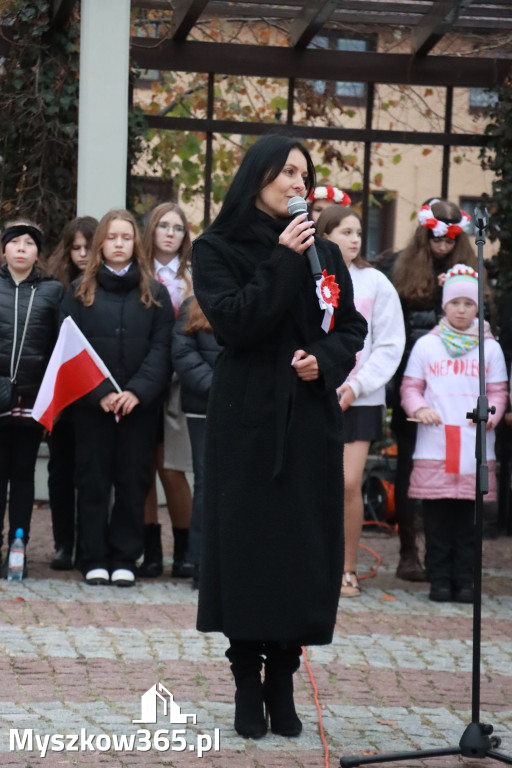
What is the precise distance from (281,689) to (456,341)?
11.1 feet

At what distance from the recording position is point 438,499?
7.71 meters

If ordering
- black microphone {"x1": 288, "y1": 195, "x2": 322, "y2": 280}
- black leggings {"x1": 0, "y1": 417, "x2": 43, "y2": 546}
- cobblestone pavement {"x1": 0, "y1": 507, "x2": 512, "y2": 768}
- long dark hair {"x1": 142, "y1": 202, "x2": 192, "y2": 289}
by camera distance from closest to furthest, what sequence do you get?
1. black microphone {"x1": 288, "y1": 195, "x2": 322, "y2": 280}
2. cobblestone pavement {"x1": 0, "y1": 507, "x2": 512, "y2": 768}
3. black leggings {"x1": 0, "y1": 417, "x2": 43, "y2": 546}
4. long dark hair {"x1": 142, "y1": 202, "x2": 192, "y2": 289}

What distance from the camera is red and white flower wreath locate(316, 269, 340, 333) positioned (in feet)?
15.0

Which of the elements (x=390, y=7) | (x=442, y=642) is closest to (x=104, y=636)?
(x=442, y=642)

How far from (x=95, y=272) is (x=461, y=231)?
2.15m

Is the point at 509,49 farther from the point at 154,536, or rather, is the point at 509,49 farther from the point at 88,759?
the point at 88,759

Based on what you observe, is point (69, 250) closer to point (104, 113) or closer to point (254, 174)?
point (104, 113)

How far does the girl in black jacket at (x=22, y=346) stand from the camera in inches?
302

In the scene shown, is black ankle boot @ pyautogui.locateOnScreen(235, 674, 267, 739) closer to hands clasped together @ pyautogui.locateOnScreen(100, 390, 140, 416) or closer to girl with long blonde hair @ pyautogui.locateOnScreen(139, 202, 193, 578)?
hands clasped together @ pyautogui.locateOnScreen(100, 390, 140, 416)

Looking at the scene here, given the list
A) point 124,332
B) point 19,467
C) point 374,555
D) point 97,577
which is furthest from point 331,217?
point 374,555

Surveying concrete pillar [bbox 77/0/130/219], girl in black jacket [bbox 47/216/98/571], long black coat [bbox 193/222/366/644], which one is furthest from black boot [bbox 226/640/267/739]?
concrete pillar [bbox 77/0/130/219]

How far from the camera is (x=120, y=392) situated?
25.0ft

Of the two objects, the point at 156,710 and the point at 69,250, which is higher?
the point at 69,250

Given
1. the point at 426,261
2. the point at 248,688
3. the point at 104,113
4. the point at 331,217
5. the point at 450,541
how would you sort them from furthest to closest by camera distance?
1. the point at 104,113
2. the point at 426,261
3. the point at 450,541
4. the point at 331,217
5. the point at 248,688
